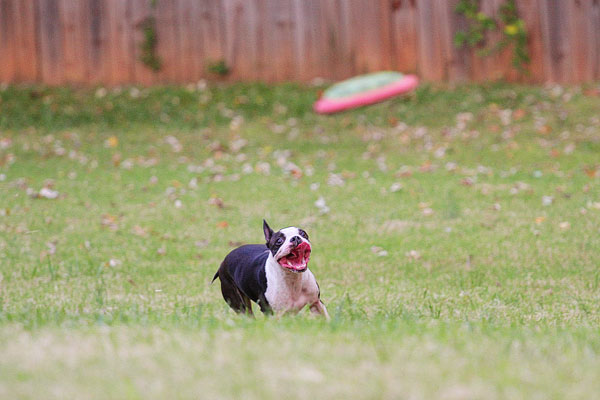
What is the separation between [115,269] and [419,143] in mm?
6135

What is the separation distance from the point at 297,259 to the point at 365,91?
873cm

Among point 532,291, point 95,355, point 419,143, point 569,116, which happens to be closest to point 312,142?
point 419,143

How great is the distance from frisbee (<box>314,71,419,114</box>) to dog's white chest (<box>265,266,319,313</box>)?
8.37 metres

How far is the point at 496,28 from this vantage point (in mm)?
13281

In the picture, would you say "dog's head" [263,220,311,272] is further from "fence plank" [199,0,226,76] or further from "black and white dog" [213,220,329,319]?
"fence plank" [199,0,226,76]

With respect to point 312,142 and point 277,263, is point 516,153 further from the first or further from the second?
point 277,263

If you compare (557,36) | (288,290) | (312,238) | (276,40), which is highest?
(276,40)

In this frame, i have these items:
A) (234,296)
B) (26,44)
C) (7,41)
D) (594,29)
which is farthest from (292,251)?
(7,41)

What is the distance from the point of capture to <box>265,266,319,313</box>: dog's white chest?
14.2 ft

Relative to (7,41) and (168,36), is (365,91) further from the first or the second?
(7,41)

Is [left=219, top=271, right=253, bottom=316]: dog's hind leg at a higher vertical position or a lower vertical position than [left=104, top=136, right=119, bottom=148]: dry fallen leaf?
higher

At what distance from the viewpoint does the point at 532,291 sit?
5883 millimetres

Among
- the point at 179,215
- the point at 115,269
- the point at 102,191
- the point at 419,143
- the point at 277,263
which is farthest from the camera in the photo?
the point at 419,143

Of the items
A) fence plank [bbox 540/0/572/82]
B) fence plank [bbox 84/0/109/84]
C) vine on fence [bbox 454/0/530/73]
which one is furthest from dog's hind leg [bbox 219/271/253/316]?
fence plank [bbox 84/0/109/84]
